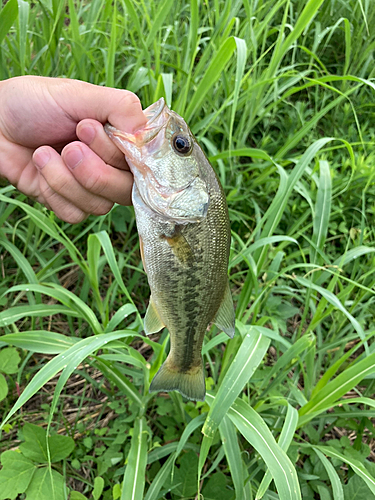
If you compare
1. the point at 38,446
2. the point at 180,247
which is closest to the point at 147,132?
the point at 180,247

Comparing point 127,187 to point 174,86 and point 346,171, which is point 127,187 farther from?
point 346,171

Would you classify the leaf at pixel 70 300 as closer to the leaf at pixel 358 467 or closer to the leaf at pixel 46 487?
the leaf at pixel 46 487

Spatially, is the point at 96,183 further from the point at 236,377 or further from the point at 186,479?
the point at 186,479

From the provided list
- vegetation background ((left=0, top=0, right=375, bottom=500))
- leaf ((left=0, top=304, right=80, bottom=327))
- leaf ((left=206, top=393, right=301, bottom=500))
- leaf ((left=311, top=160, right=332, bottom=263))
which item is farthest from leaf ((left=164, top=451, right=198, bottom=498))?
leaf ((left=311, top=160, right=332, bottom=263))

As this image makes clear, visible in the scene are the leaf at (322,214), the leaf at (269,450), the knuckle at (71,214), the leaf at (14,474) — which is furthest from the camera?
the leaf at (322,214)

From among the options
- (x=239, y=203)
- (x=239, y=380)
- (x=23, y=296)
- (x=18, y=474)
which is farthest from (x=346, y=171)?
(x=18, y=474)

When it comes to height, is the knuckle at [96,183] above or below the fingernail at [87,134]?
below

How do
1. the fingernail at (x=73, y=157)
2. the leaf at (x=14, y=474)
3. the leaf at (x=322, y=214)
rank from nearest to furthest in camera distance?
the leaf at (x=14, y=474) → the fingernail at (x=73, y=157) → the leaf at (x=322, y=214)

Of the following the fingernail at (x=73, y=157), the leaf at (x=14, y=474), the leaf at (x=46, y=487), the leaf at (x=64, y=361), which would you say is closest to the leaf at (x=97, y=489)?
the leaf at (x=46, y=487)
